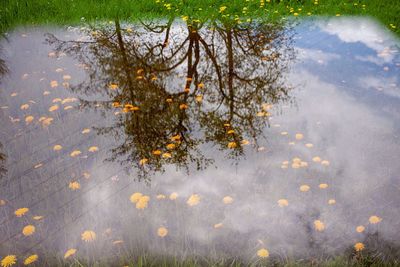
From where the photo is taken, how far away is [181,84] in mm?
5184

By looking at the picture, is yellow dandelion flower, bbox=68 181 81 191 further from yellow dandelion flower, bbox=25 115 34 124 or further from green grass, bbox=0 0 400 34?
green grass, bbox=0 0 400 34

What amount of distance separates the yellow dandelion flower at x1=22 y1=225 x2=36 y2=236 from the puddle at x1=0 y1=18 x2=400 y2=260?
16mm

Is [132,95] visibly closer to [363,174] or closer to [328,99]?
[328,99]

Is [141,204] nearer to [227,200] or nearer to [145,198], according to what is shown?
[145,198]

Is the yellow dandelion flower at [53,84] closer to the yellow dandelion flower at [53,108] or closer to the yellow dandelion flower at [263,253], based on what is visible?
the yellow dandelion flower at [53,108]

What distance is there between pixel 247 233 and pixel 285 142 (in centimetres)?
143

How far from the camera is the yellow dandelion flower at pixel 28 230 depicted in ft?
9.68

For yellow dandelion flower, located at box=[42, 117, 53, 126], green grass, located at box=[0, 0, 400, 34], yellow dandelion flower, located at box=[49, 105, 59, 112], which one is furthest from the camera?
A: green grass, located at box=[0, 0, 400, 34]

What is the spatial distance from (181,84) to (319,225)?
296 cm

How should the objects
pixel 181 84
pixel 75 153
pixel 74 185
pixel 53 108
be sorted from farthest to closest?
pixel 181 84, pixel 53 108, pixel 75 153, pixel 74 185

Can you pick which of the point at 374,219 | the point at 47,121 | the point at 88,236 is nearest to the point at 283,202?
the point at 374,219

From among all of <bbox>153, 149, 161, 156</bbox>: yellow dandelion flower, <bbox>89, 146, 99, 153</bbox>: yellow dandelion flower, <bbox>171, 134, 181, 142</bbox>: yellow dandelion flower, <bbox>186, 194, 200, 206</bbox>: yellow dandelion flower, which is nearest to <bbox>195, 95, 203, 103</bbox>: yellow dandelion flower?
<bbox>171, 134, 181, 142</bbox>: yellow dandelion flower

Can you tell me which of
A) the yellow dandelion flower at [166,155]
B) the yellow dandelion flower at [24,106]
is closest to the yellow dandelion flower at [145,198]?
the yellow dandelion flower at [166,155]

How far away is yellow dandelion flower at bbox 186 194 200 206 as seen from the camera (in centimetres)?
323
